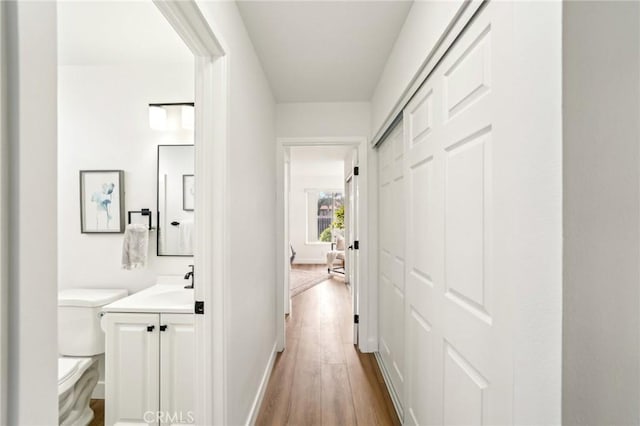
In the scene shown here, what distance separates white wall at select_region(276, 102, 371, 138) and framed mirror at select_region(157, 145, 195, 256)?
3.58 ft

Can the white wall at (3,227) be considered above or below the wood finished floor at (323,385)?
above

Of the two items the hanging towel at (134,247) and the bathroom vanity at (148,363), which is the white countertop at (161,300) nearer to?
the bathroom vanity at (148,363)

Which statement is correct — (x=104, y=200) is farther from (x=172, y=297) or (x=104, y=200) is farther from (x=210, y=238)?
(x=210, y=238)

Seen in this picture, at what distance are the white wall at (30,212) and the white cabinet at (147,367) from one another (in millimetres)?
1395

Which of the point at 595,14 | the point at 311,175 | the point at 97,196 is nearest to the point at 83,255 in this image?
the point at 97,196

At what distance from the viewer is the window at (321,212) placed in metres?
9.06

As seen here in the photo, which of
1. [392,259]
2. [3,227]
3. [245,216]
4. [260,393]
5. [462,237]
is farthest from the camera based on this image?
[392,259]

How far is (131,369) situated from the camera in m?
1.80

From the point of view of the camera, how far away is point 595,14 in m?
0.75

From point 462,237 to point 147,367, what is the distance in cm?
180

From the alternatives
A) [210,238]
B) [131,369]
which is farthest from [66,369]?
[210,238]

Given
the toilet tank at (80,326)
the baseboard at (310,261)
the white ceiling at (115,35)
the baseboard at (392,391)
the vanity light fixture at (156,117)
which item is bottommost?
the baseboard at (310,261)

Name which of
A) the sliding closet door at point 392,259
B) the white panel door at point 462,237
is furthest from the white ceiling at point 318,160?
the white panel door at point 462,237

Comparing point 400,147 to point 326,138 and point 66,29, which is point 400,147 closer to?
point 326,138
